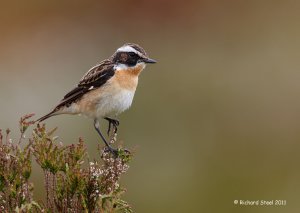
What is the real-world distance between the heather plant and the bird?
6.64 ft

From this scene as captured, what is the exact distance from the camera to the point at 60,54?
17234 mm

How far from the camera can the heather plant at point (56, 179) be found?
5527 millimetres

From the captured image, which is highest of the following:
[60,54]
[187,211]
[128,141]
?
[60,54]

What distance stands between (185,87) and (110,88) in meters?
7.49

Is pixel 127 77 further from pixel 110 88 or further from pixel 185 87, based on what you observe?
pixel 185 87

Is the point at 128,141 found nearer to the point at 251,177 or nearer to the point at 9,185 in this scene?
the point at 251,177

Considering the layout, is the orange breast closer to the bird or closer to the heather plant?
the bird

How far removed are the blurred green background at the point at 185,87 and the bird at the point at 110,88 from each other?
10.2ft

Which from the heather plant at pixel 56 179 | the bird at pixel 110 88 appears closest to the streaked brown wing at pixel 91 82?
the bird at pixel 110 88

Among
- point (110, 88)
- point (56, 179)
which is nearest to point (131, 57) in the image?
point (110, 88)

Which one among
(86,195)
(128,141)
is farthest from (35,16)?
(86,195)

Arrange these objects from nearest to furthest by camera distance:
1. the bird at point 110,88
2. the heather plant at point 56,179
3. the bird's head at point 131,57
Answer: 1. the heather plant at point 56,179
2. the bird at point 110,88
3. the bird's head at point 131,57

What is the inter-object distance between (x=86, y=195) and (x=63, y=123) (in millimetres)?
7775

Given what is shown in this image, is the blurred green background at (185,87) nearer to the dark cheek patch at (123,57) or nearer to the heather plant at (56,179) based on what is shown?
the dark cheek patch at (123,57)
